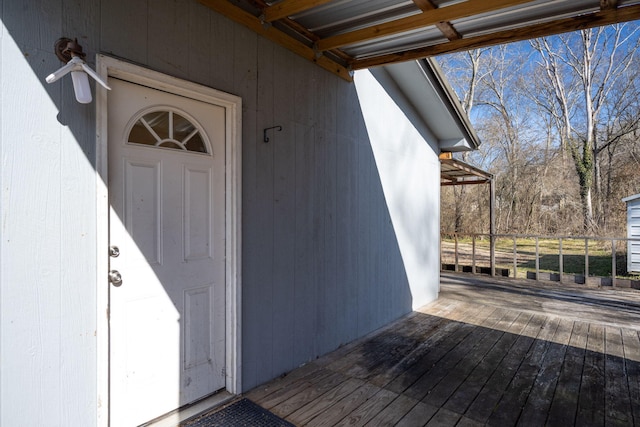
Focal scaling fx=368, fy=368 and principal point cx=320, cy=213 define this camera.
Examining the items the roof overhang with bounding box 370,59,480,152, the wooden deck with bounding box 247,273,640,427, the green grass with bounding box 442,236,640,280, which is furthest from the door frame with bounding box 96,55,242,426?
the green grass with bounding box 442,236,640,280

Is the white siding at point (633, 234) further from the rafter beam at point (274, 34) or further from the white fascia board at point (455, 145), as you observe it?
the rafter beam at point (274, 34)

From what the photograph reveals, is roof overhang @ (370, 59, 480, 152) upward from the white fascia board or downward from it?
upward

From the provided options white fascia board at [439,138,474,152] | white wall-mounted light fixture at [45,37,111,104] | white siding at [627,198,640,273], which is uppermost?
white fascia board at [439,138,474,152]

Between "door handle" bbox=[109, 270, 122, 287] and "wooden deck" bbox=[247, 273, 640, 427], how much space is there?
3.94 feet

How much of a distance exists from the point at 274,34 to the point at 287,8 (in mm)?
369

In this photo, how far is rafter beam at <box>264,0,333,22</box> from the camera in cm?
228

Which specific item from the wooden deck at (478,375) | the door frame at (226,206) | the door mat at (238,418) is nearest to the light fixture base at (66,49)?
the door frame at (226,206)

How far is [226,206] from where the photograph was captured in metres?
2.48

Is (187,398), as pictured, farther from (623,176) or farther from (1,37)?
(623,176)

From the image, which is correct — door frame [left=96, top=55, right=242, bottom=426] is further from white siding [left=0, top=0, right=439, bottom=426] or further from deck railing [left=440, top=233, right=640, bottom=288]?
deck railing [left=440, top=233, right=640, bottom=288]

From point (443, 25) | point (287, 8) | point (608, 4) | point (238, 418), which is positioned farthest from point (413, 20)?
point (238, 418)

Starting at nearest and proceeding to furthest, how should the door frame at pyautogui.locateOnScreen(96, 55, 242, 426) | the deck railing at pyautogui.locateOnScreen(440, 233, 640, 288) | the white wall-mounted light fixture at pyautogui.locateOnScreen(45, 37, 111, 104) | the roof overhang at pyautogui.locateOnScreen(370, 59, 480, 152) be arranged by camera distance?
the white wall-mounted light fixture at pyautogui.locateOnScreen(45, 37, 111, 104)
the door frame at pyautogui.locateOnScreen(96, 55, 242, 426)
the roof overhang at pyautogui.locateOnScreen(370, 59, 480, 152)
the deck railing at pyautogui.locateOnScreen(440, 233, 640, 288)

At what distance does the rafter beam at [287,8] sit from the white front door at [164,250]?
755 millimetres

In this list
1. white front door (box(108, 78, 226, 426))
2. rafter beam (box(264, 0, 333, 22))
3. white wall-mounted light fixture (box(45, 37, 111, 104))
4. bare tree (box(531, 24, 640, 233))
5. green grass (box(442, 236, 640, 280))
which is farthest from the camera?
bare tree (box(531, 24, 640, 233))
